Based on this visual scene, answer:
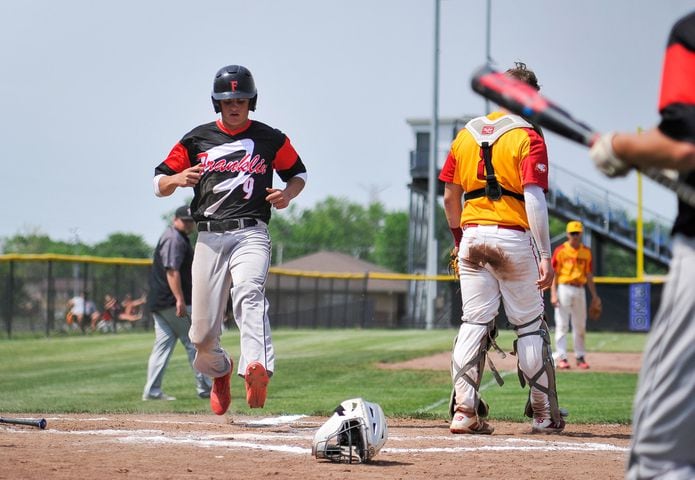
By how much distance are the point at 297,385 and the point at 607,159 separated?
992 cm

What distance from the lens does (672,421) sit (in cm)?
335

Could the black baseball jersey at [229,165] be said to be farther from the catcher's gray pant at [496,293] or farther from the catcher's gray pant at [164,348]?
the catcher's gray pant at [164,348]

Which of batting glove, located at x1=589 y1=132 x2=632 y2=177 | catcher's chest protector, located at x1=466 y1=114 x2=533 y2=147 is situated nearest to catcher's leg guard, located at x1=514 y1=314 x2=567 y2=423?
catcher's chest protector, located at x1=466 y1=114 x2=533 y2=147

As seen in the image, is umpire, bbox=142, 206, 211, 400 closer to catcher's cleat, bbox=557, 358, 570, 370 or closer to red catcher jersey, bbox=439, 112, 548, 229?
red catcher jersey, bbox=439, 112, 548, 229

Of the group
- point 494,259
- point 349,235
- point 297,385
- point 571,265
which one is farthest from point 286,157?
point 349,235

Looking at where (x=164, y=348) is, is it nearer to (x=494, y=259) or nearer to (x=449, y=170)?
(x=449, y=170)

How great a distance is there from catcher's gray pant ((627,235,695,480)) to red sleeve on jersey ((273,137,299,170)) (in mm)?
4851

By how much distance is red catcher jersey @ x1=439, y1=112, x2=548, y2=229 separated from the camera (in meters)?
7.30

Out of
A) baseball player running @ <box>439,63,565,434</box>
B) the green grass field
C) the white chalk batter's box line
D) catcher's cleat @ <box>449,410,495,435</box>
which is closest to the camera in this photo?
the white chalk batter's box line

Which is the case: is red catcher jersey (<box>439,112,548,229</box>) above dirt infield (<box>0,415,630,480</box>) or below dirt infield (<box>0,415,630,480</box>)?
above

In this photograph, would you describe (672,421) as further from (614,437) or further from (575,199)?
(575,199)

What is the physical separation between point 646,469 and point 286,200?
4.61 meters

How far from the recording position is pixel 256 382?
7262 mm

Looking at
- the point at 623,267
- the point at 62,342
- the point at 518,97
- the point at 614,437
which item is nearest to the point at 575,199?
the point at 62,342
